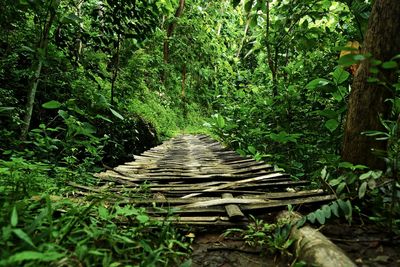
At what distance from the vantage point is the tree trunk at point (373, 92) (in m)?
1.74

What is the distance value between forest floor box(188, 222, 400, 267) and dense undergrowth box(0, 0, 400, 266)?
2.9 inches

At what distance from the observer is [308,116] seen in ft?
14.0

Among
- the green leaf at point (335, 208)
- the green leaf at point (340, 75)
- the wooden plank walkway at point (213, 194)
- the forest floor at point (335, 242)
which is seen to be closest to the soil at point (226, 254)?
the forest floor at point (335, 242)

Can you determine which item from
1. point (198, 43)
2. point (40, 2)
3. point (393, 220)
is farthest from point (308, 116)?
point (198, 43)

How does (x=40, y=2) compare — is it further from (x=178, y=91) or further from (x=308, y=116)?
(x=178, y=91)

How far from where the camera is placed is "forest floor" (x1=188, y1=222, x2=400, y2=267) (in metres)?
1.27

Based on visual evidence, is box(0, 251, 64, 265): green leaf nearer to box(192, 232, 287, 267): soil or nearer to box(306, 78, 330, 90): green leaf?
box(192, 232, 287, 267): soil

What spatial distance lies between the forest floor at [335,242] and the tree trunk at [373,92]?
0.51 m

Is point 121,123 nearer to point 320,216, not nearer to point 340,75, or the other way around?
point 340,75

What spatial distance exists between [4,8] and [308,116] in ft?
13.3

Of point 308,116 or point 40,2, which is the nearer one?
point 40,2

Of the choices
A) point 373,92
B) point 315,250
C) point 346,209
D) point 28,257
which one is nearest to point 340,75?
point 373,92

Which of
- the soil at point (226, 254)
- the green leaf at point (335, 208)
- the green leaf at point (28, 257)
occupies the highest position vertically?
the green leaf at point (28, 257)

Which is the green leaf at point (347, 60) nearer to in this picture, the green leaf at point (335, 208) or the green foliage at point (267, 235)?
the green leaf at point (335, 208)
